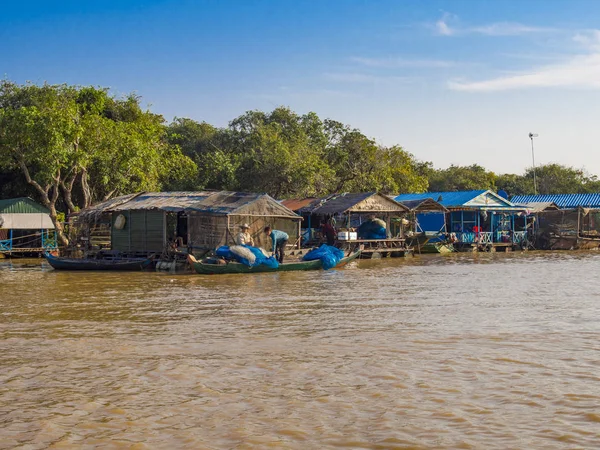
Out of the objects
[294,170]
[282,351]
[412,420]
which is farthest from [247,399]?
[294,170]

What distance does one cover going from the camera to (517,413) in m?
5.68

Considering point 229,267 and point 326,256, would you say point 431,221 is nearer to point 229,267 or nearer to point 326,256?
point 326,256

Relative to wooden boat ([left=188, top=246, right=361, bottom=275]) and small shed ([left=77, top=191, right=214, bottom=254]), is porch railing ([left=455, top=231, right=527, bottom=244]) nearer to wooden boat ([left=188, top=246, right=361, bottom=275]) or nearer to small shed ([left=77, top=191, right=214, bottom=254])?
wooden boat ([left=188, top=246, right=361, bottom=275])

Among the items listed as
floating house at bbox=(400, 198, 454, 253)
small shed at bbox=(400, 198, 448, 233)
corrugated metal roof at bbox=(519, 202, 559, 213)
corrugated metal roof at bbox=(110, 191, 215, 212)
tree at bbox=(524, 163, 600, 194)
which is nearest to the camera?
corrugated metal roof at bbox=(110, 191, 215, 212)

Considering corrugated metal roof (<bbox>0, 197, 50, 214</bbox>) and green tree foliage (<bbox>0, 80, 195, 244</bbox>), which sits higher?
green tree foliage (<bbox>0, 80, 195, 244</bbox>)

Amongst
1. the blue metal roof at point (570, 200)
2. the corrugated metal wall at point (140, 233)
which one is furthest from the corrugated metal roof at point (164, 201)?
the blue metal roof at point (570, 200)

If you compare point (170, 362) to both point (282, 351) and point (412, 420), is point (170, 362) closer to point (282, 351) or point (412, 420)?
point (282, 351)

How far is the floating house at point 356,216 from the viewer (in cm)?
2523

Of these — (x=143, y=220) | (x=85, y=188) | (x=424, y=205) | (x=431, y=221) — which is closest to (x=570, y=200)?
(x=431, y=221)

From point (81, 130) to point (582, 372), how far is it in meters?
22.0

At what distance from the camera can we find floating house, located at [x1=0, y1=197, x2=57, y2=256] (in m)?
26.5

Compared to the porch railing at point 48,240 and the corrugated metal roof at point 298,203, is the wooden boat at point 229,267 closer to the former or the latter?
the corrugated metal roof at point 298,203

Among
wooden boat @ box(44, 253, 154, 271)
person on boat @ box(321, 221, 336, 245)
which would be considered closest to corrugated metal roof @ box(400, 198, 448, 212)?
person on boat @ box(321, 221, 336, 245)

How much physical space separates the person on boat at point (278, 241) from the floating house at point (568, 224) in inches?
662
